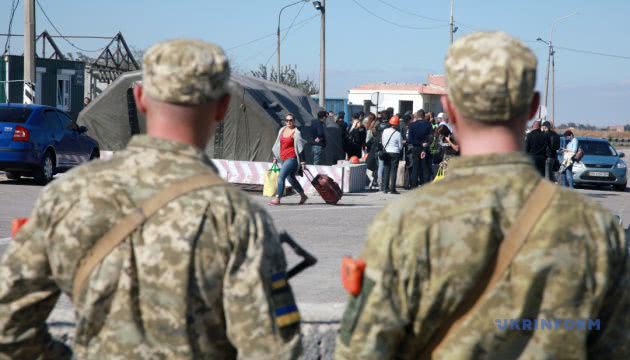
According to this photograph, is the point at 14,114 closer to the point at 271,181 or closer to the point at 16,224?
the point at 271,181

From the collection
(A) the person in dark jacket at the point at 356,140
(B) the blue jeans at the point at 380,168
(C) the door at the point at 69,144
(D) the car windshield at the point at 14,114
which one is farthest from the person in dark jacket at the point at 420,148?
(D) the car windshield at the point at 14,114

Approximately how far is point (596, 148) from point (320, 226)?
17.6 meters

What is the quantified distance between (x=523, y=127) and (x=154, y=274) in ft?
3.61

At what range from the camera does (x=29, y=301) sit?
2.91 meters

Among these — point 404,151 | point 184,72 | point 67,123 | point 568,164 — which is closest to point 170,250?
point 184,72

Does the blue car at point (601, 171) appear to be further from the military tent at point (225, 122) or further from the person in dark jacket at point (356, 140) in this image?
the military tent at point (225, 122)

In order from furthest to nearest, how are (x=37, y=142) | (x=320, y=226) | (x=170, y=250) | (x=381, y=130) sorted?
(x=381, y=130)
(x=37, y=142)
(x=320, y=226)
(x=170, y=250)

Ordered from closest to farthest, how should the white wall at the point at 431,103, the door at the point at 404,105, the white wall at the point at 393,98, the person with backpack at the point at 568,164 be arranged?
the person with backpack at the point at 568,164 < the white wall at the point at 393,98 < the door at the point at 404,105 < the white wall at the point at 431,103

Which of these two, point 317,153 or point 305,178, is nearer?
point 305,178

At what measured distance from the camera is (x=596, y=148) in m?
29.8

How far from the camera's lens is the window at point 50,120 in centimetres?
2006

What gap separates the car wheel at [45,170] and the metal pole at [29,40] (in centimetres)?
611

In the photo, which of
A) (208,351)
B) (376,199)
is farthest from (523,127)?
(376,199)

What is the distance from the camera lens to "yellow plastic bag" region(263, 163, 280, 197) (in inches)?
754
